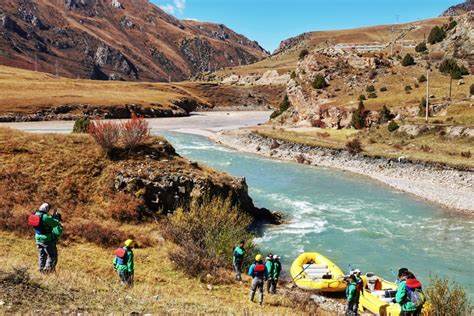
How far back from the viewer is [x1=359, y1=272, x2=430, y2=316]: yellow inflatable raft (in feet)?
64.7

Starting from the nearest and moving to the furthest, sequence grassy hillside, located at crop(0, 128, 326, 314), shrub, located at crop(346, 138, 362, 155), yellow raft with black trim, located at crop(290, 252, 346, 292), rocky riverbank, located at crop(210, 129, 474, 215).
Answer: grassy hillside, located at crop(0, 128, 326, 314)
yellow raft with black trim, located at crop(290, 252, 346, 292)
rocky riverbank, located at crop(210, 129, 474, 215)
shrub, located at crop(346, 138, 362, 155)

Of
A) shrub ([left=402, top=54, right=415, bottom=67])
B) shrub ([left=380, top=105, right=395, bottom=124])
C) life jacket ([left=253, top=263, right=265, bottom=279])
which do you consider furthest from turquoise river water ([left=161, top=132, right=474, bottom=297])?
shrub ([left=402, top=54, right=415, bottom=67])

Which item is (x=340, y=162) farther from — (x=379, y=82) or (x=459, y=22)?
(x=459, y=22)

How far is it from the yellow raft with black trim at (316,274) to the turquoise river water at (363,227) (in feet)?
5.24

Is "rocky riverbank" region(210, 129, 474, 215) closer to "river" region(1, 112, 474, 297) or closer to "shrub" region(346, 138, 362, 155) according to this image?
"shrub" region(346, 138, 362, 155)

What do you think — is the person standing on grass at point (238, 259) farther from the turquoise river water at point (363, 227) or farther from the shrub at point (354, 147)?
the shrub at point (354, 147)

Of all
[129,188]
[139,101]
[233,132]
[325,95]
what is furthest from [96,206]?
[139,101]

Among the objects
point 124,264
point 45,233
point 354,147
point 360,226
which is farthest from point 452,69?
point 45,233

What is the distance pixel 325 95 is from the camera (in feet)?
331

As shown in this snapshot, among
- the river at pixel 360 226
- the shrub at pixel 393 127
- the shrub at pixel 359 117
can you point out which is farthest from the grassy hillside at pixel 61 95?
the shrub at pixel 393 127

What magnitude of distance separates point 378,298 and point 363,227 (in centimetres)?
1431

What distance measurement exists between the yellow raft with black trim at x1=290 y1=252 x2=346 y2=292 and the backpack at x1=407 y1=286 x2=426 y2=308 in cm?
860

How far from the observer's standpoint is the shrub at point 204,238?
21.1 m

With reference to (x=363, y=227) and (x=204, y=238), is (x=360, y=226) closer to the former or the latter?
(x=363, y=227)
